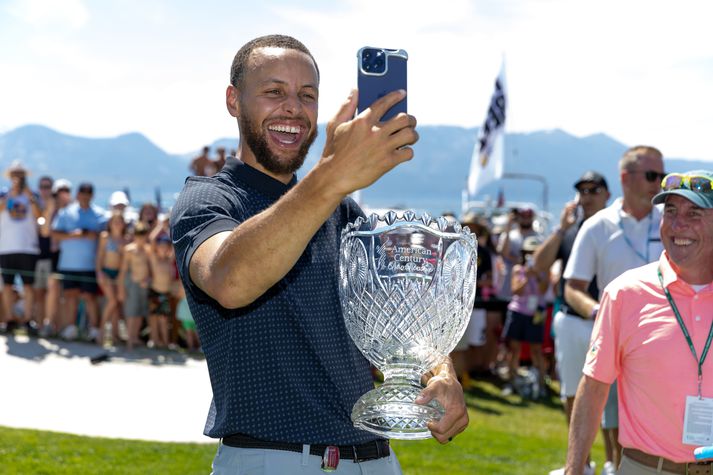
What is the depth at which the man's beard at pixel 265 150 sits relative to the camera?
233 cm

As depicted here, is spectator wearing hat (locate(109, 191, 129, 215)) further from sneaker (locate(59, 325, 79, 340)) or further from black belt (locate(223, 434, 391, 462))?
black belt (locate(223, 434, 391, 462))

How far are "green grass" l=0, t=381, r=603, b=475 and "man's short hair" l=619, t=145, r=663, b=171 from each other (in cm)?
241

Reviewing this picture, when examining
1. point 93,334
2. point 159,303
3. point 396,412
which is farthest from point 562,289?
point 93,334

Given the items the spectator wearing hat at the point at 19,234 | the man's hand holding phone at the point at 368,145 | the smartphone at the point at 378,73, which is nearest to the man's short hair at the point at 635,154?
the smartphone at the point at 378,73

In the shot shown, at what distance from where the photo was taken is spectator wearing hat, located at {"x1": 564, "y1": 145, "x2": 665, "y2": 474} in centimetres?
589

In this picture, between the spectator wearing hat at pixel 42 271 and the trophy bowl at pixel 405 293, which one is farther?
the spectator wearing hat at pixel 42 271

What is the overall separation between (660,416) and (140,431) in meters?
5.22

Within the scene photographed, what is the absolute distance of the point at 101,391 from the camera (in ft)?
30.2

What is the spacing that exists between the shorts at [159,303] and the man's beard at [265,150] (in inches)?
362

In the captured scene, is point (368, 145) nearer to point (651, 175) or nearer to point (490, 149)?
point (651, 175)

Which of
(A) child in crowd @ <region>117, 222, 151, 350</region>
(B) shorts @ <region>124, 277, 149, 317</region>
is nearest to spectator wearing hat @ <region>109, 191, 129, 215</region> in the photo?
(A) child in crowd @ <region>117, 222, 151, 350</region>

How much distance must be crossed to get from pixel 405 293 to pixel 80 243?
1000 cm

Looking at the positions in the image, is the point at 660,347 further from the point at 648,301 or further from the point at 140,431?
the point at 140,431

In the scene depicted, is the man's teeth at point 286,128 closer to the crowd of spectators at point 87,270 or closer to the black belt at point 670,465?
the black belt at point 670,465
